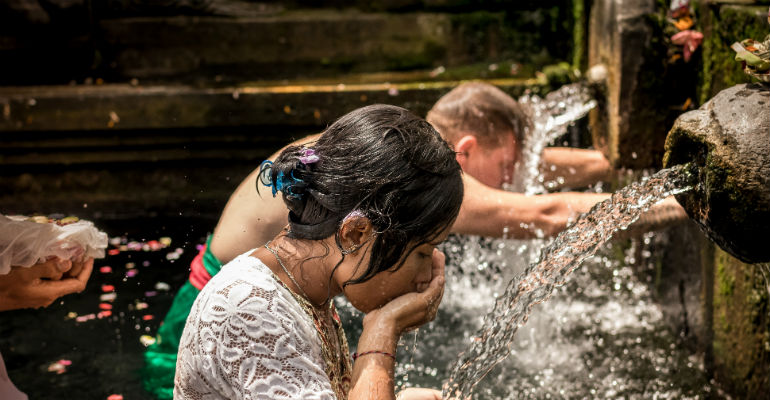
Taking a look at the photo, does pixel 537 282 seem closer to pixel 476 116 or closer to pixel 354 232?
pixel 354 232

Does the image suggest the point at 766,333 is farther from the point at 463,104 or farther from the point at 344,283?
the point at 344,283

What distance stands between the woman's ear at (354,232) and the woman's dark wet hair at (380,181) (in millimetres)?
14

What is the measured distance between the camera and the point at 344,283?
1763 mm

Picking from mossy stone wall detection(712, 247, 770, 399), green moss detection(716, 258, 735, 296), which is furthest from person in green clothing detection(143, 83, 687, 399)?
green moss detection(716, 258, 735, 296)

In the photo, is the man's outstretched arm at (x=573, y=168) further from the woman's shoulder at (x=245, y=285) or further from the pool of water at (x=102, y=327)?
the woman's shoulder at (x=245, y=285)

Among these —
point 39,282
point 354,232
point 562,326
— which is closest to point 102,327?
point 39,282

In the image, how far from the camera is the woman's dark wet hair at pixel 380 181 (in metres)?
1.65

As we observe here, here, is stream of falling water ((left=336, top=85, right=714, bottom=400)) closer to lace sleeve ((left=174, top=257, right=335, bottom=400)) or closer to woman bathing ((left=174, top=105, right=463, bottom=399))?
woman bathing ((left=174, top=105, right=463, bottom=399))

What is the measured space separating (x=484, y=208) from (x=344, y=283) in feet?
4.65

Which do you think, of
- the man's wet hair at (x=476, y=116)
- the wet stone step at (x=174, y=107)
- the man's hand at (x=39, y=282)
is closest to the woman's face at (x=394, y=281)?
the man's hand at (x=39, y=282)

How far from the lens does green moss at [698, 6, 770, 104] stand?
2.65 meters

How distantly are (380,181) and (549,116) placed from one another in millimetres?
2941

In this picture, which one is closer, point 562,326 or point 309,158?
point 309,158

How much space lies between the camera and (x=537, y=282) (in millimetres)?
2426
